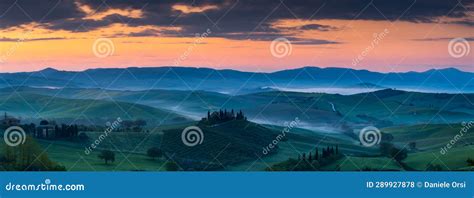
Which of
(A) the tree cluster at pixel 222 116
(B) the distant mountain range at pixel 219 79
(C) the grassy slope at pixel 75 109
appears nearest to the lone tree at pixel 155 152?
(C) the grassy slope at pixel 75 109

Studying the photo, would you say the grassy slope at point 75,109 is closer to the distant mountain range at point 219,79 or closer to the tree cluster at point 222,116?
the distant mountain range at point 219,79

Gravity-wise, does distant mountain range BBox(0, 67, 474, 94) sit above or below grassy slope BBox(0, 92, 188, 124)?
above

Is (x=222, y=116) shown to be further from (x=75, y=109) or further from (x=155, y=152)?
(x=75, y=109)

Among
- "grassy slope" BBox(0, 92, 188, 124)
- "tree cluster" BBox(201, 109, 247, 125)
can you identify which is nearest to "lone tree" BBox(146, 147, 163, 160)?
"grassy slope" BBox(0, 92, 188, 124)

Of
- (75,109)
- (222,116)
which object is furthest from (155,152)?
(75,109)

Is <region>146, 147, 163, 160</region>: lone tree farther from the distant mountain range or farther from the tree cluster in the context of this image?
the distant mountain range

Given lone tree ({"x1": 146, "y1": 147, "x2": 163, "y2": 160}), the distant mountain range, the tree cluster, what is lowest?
lone tree ({"x1": 146, "y1": 147, "x2": 163, "y2": 160})
